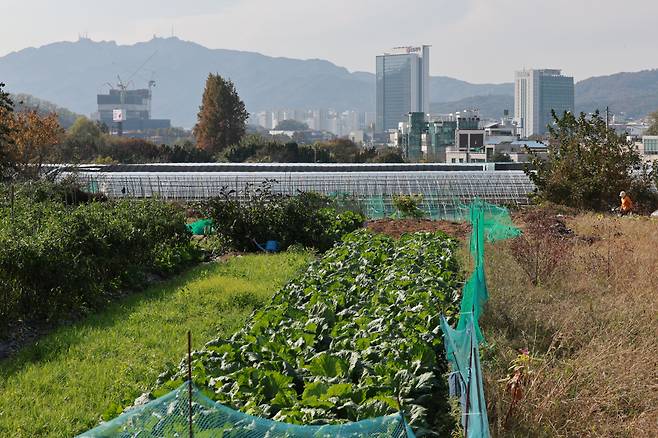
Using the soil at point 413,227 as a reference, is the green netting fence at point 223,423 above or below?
above

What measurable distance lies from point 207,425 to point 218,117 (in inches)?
2648

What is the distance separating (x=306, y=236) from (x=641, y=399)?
11.8 m

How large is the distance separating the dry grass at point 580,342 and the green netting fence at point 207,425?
175 cm

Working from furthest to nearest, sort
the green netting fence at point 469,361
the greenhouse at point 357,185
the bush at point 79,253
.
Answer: the greenhouse at point 357,185
the bush at point 79,253
the green netting fence at point 469,361

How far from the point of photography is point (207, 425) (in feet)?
16.4

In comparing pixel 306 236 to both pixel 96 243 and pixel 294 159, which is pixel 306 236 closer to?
pixel 96 243

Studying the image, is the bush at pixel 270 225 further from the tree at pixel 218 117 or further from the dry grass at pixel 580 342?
the tree at pixel 218 117

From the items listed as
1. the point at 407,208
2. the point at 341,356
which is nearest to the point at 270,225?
the point at 407,208

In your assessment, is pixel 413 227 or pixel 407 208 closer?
pixel 413 227

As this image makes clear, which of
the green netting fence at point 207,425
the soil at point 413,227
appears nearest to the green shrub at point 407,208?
the soil at point 413,227

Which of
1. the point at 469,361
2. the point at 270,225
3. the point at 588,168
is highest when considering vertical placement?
the point at 588,168

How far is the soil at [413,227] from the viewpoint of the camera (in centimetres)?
1919

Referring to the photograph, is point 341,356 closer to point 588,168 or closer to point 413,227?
point 413,227

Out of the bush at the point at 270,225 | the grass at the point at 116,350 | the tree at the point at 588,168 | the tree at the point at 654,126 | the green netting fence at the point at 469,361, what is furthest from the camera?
the tree at the point at 654,126
